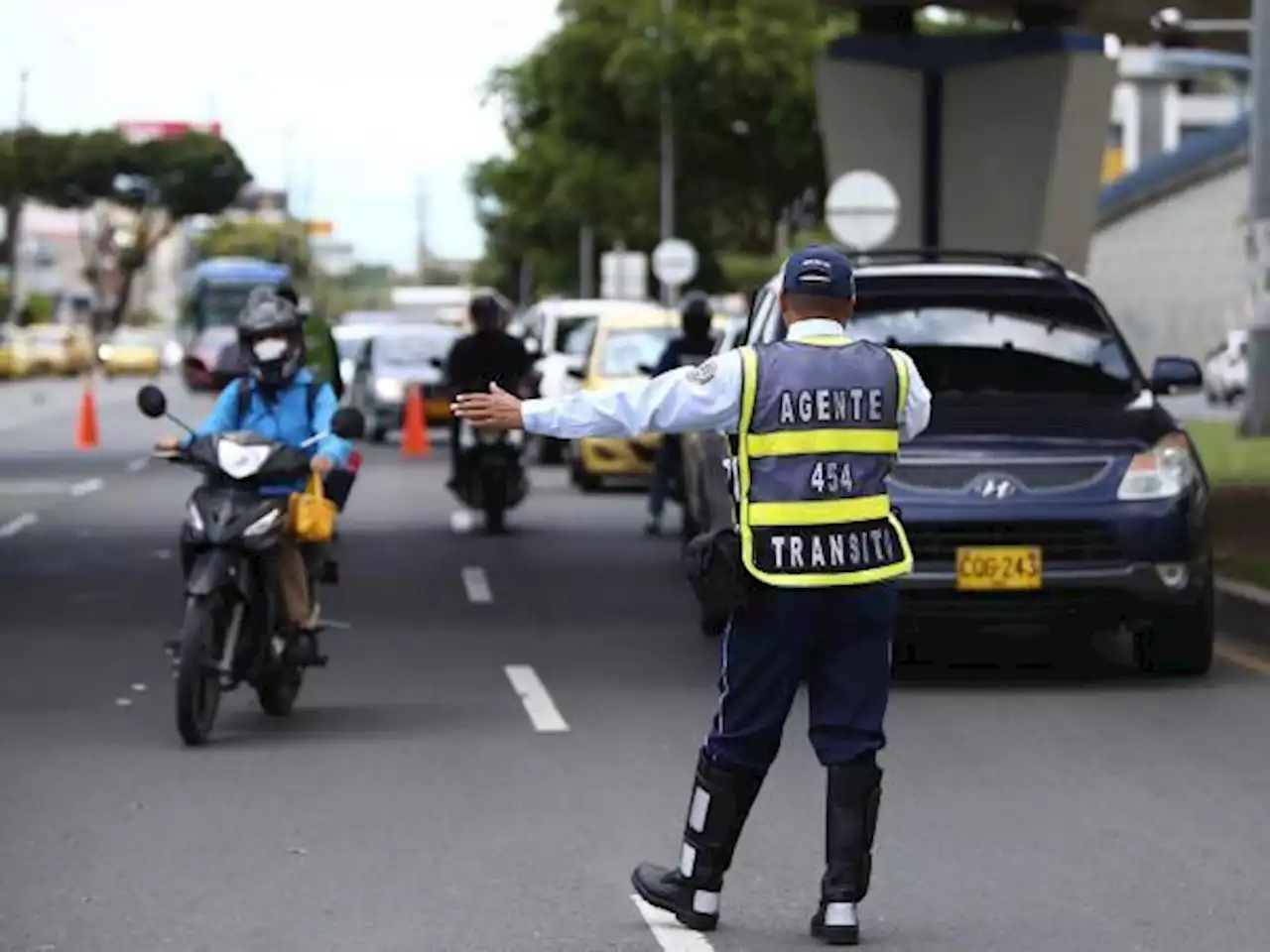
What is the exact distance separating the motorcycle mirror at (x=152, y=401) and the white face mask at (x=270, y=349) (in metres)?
0.50

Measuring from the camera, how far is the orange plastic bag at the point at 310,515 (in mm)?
12734

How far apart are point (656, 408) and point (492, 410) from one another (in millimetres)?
407

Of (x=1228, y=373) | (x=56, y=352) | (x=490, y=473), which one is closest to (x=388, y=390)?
(x=490, y=473)

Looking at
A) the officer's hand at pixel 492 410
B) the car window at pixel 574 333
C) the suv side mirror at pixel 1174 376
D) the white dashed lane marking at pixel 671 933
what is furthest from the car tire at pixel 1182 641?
the car window at pixel 574 333

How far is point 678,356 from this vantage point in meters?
21.8

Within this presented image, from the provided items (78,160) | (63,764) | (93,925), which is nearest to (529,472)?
(63,764)

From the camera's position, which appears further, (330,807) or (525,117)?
(525,117)

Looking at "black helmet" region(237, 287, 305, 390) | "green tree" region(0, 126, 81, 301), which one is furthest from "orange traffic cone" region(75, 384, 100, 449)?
"green tree" region(0, 126, 81, 301)

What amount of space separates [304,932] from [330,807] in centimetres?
228

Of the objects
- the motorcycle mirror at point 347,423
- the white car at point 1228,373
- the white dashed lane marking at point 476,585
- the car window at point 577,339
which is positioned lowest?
the white car at point 1228,373

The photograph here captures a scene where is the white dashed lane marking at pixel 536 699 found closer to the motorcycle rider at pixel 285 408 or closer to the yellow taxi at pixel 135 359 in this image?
the motorcycle rider at pixel 285 408

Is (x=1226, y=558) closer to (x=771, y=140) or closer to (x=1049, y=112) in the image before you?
(x=1049, y=112)

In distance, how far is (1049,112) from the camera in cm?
3219

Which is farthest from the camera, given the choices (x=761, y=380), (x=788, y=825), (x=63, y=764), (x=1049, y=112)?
(x=1049, y=112)
